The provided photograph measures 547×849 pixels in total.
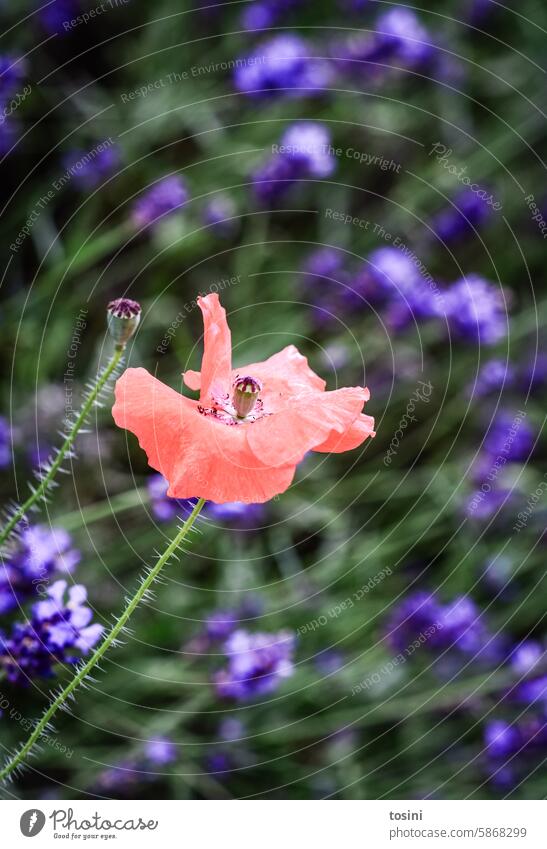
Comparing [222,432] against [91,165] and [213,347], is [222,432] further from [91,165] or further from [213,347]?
[91,165]

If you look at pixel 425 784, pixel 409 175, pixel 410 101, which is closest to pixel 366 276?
pixel 409 175

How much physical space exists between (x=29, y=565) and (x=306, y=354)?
708 mm

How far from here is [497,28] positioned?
72.8 inches

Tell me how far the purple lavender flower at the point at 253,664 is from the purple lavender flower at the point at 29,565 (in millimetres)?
242

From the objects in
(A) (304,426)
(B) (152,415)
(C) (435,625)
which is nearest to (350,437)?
(A) (304,426)

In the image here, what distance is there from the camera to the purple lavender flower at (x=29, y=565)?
938 mm

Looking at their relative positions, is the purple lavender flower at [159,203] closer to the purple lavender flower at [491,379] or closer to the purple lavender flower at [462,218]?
the purple lavender flower at [462,218]

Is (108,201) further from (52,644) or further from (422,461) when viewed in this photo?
(52,644)

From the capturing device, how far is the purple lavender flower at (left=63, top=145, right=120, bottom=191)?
1.43 metres

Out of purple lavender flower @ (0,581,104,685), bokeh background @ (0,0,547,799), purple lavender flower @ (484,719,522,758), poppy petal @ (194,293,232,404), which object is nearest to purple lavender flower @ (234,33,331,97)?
bokeh background @ (0,0,547,799)

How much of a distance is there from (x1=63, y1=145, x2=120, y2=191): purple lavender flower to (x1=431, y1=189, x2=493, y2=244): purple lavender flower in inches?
23.2

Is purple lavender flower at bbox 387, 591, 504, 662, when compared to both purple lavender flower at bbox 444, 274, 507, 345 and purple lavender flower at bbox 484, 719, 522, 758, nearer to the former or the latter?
purple lavender flower at bbox 484, 719, 522, 758
